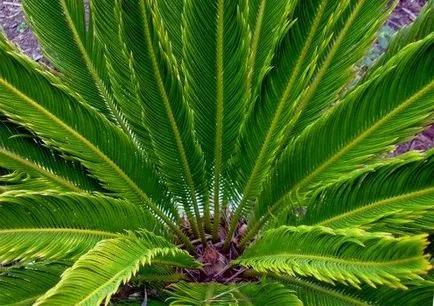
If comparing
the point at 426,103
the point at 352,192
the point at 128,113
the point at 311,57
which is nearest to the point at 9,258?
the point at 128,113

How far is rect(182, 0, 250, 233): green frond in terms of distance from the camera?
5.87ft

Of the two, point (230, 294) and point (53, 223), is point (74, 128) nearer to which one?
point (53, 223)

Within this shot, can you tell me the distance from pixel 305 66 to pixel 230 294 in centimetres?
79

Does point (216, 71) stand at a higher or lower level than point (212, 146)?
higher

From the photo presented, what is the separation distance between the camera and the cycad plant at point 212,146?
162cm

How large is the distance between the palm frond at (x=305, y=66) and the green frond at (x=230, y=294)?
0.40 m

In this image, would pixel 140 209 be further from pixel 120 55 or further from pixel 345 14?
pixel 345 14

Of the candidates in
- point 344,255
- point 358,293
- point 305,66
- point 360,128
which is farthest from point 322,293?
point 305,66

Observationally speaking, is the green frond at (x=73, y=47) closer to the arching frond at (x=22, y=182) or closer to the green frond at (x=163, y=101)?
the green frond at (x=163, y=101)

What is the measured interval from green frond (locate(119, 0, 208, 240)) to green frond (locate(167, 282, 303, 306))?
373 millimetres

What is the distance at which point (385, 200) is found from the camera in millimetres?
1651

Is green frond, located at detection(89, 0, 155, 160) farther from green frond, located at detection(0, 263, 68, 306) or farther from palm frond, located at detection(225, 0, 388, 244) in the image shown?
green frond, located at detection(0, 263, 68, 306)

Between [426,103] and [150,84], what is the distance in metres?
0.89

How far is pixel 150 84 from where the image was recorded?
192 centimetres
